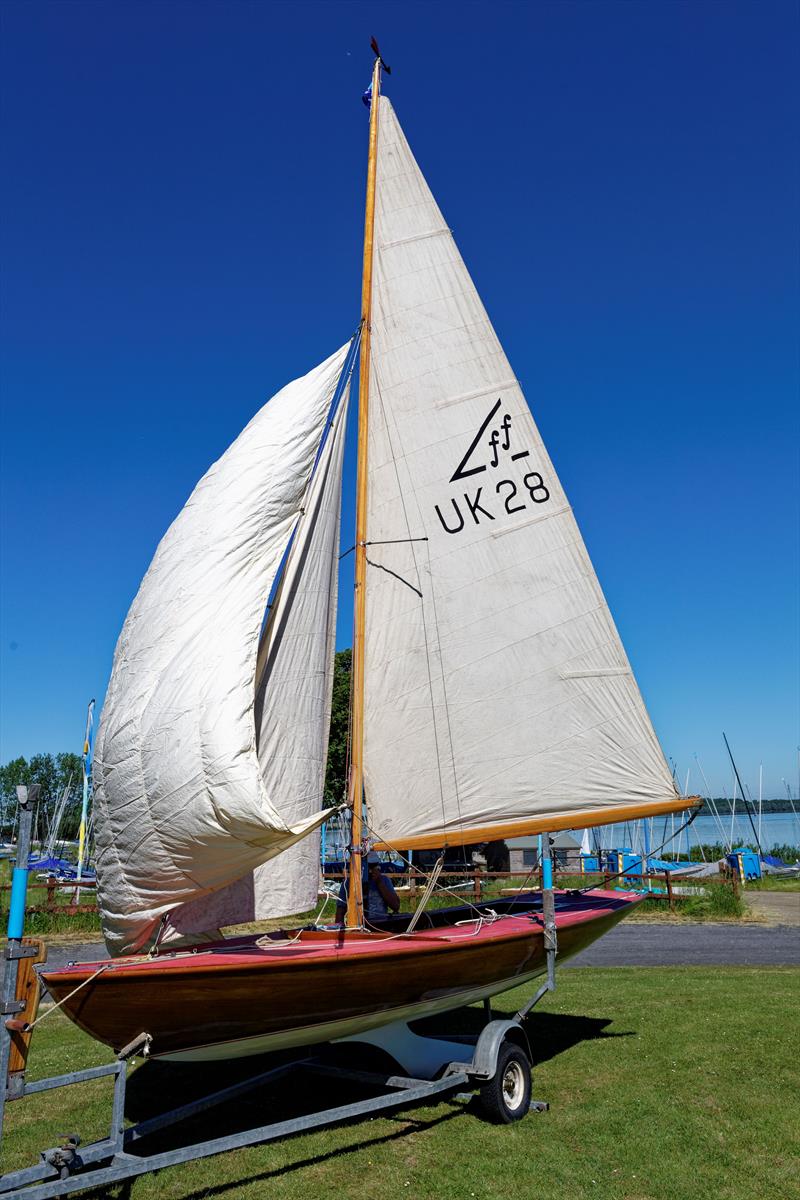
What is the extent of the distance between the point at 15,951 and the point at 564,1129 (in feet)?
14.1

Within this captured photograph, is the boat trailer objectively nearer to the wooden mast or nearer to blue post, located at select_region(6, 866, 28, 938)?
blue post, located at select_region(6, 866, 28, 938)

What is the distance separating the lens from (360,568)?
26.8ft

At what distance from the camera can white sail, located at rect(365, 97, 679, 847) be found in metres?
8.18

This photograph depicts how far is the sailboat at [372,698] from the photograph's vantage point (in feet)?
18.3

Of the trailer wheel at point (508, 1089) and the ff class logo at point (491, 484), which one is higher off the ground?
the ff class logo at point (491, 484)

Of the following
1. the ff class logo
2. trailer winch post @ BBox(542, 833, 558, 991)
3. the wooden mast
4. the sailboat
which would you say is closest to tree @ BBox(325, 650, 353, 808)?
the sailboat

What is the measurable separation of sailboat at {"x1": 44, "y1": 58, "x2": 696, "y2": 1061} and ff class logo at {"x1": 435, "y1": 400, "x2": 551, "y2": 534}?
28 mm

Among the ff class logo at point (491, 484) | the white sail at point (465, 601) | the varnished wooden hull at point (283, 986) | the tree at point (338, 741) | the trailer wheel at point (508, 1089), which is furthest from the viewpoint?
the tree at point (338, 741)

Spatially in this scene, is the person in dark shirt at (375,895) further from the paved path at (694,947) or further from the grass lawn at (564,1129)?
the paved path at (694,947)

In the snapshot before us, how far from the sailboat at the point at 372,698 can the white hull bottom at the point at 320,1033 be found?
0.11 ft

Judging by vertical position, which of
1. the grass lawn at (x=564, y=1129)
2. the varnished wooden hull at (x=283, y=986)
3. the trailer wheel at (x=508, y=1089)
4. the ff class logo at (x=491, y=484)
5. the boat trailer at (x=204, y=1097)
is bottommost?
the grass lawn at (x=564, y=1129)

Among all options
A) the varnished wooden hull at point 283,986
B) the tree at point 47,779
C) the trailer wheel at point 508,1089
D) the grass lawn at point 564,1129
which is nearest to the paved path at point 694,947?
the grass lawn at point 564,1129

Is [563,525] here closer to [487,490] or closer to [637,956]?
[487,490]

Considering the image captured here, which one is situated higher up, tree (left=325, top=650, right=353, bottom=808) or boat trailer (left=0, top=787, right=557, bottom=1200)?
tree (left=325, top=650, right=353, bottom=808)
